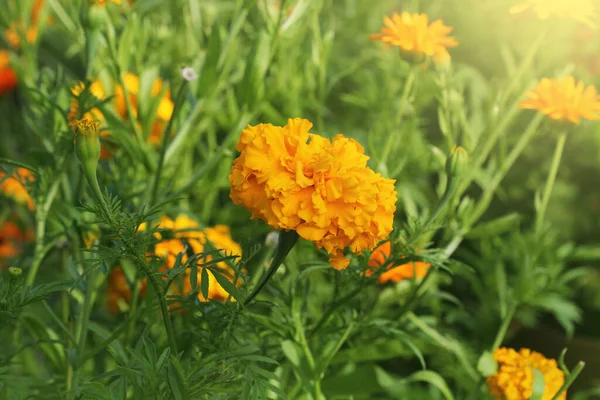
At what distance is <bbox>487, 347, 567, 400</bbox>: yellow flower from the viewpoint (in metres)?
0.89

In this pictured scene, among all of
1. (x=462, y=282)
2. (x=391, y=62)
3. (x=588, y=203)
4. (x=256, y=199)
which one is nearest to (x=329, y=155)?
(x=256, y=199)

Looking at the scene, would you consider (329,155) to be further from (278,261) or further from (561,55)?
(561,55)

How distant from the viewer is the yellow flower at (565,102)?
972 mm

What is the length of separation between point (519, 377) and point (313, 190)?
43 centimetres

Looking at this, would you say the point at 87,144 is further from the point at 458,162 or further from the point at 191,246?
the point at 458,162

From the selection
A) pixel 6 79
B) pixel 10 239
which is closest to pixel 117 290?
pixel 10 239

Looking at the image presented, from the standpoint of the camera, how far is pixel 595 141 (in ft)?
5.08

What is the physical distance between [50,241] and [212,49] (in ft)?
1.14

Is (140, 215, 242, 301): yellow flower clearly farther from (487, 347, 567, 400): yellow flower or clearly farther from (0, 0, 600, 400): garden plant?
(487, 347, 567, 400): yellow flower

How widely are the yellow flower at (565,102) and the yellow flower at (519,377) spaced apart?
32 centimetres

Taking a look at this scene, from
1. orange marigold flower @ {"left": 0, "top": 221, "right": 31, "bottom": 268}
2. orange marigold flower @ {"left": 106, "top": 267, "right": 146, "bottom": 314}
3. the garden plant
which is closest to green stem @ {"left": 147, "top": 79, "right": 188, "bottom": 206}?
the garden plant

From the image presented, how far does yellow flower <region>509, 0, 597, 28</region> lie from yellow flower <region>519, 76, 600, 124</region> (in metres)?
0.10

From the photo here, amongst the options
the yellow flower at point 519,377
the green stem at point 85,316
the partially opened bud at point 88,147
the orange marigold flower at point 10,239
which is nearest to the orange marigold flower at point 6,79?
the orange marigold flower at point 10,239

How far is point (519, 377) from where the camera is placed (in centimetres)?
90
